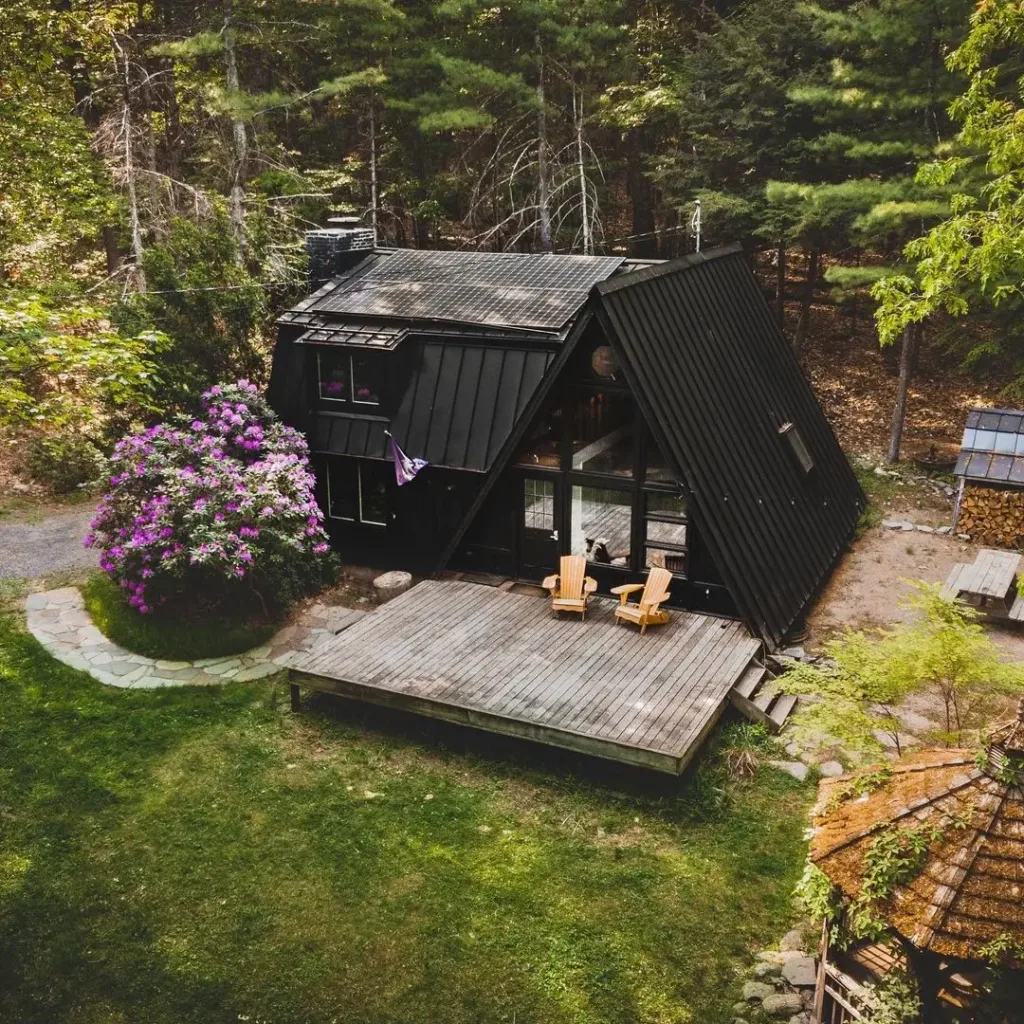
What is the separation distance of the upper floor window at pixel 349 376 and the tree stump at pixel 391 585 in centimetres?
304

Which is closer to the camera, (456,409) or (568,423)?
(568,423)

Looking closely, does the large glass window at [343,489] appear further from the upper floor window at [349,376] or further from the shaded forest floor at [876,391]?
the shaded forest floor at [876,391]

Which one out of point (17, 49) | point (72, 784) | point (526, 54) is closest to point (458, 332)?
point (17, 49)

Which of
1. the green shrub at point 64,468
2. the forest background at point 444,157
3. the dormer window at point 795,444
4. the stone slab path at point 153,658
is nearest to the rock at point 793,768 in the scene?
the forest background at point 444,157

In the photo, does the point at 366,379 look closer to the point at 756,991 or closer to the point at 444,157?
the point at 756,991

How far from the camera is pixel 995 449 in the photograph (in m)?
16.7

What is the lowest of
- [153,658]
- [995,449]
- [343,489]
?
[153,658]

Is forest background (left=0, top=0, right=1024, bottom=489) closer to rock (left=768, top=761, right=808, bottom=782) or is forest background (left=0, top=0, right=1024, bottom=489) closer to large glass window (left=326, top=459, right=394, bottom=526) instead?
large glass window (left=326, top=459, right=394, bottom=526)

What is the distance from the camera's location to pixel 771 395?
15.5 meters

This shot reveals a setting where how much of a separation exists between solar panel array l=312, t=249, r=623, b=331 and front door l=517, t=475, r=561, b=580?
2521 mm

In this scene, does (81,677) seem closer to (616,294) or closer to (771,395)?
(616,294)

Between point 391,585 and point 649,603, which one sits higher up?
point 649,603

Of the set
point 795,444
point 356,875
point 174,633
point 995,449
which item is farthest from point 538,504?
point 995,449

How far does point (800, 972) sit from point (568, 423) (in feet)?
26.0
